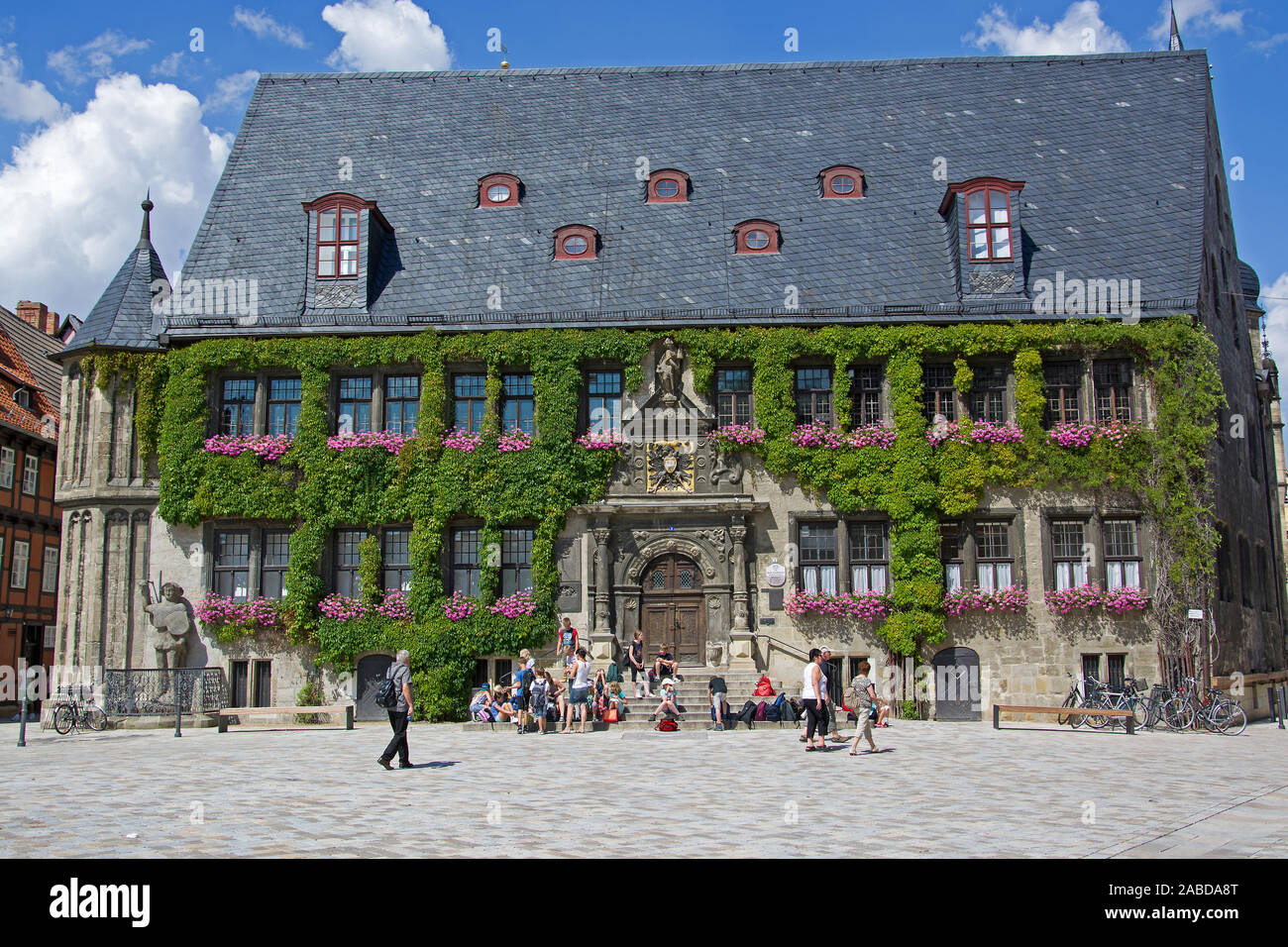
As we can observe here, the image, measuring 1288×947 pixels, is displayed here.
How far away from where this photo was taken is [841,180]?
31.5 metres

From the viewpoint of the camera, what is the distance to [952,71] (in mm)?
34281

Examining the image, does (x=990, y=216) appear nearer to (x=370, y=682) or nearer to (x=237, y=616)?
(x=370, y=682)

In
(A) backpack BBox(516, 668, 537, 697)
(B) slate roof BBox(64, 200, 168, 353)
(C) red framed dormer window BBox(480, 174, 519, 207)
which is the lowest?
(A) backpack BBox(516, 668, 537, 697)

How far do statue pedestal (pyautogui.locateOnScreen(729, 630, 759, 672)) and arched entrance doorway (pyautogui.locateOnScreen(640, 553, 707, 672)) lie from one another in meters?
0.90

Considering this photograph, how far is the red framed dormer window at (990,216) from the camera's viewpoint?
29.0m

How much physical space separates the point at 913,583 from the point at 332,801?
1709 cm

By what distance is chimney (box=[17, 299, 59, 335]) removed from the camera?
51.5 metres

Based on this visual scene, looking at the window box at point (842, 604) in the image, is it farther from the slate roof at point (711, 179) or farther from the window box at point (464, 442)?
the window box at point (464, 442)

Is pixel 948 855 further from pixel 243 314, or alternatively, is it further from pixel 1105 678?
pixel 243 314

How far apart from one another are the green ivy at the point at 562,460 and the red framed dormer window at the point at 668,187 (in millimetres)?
4909

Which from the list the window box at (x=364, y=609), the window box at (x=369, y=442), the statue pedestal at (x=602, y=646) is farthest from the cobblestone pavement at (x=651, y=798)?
the window box at (x=369, y=442)

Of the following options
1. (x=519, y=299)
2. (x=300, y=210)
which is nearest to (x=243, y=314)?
(x=300, y=210)

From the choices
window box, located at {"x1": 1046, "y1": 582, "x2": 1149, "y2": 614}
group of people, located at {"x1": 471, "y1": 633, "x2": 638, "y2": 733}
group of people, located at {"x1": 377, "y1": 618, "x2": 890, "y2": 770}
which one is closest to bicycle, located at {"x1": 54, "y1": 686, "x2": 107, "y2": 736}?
group of people, located at {"x1": 377, "y1": 618, "x2": 890, "y2": 770}

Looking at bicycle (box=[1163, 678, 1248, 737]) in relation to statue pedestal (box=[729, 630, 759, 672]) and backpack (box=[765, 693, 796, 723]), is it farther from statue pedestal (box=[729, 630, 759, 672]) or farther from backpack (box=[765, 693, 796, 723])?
statue pedestal (box=[729, 630, 759, 672])
